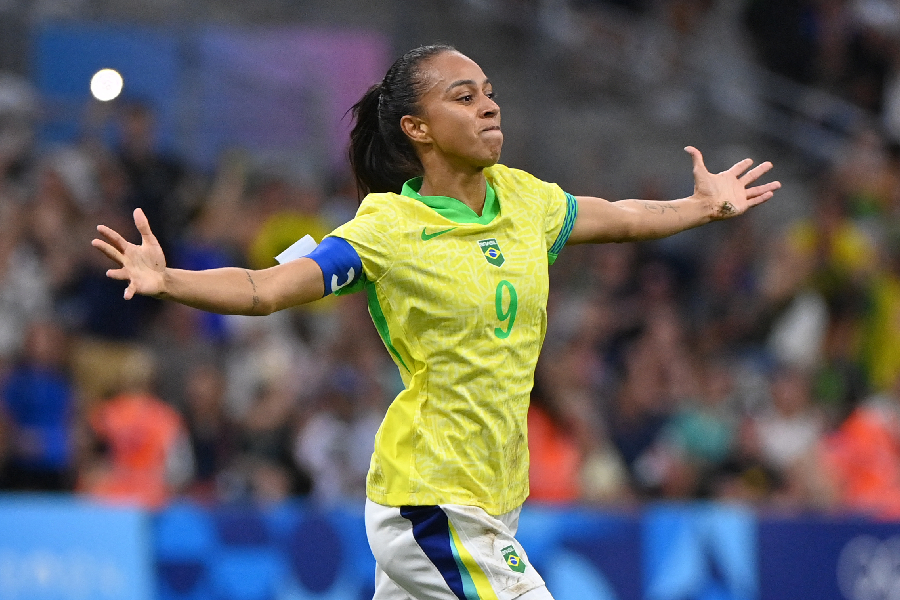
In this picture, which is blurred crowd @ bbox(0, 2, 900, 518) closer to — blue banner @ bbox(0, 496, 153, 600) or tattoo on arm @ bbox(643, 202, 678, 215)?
blue banner @ bbox(0, 496, 153, 600)

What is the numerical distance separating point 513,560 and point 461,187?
46.5 inches

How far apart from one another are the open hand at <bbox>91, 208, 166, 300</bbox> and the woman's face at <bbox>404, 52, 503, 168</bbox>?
103 cm

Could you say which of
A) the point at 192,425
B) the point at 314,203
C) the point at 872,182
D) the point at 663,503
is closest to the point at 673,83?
the point at 872,182

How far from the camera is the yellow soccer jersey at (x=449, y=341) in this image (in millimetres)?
4332

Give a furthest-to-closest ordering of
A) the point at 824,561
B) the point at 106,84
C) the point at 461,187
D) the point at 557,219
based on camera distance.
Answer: the point at 106,84 → the point at 824,561 → the point at 557,219 → the point at 461,187

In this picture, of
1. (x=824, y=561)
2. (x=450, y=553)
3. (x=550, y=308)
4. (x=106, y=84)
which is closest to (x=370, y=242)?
(x=450, y=553)

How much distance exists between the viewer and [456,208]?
14.9ft

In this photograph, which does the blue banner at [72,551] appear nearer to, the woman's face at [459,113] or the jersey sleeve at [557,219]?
the jersey sleeve at [557,219]

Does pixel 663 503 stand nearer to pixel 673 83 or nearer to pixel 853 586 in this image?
pixel 853 586

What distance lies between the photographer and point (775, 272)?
11.2m

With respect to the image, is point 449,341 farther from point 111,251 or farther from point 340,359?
point 340,359

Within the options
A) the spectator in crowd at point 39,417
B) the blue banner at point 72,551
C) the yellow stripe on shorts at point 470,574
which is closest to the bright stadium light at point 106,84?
the spectator in crowd at point 39,417

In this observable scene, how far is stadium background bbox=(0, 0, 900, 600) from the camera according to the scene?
803 centimetres

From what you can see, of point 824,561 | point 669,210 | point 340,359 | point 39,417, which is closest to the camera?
point 669,210
